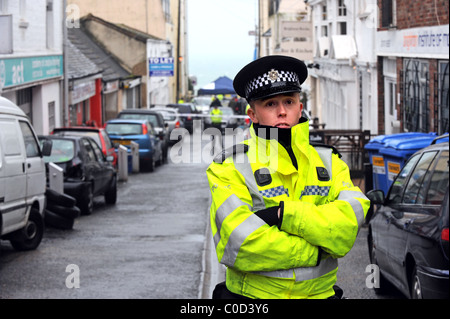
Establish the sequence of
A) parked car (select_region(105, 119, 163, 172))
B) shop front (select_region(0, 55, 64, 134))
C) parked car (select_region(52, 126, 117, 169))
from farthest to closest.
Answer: parked car (select_region(105, 119, 163, 172)) < shop front (select_region(0, 55, 64, 134)) < parked car (select_region(52, 126, 117, 169))

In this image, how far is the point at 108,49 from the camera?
51.6 meters

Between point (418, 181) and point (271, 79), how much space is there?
4.40 metres

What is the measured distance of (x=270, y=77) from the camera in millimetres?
3420

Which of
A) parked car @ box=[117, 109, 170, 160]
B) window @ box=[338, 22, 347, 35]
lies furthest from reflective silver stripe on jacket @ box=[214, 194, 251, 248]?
window @ box=[338, 22, 347, 35]

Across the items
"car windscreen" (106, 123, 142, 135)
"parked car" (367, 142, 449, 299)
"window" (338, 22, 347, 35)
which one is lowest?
"parked car" (367, 142, 449, 299)

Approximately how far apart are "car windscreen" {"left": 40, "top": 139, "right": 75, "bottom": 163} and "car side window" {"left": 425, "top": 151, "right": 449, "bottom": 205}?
10347 mm

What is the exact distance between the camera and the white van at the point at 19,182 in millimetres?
10625

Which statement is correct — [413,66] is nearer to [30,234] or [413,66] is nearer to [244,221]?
[30,234]

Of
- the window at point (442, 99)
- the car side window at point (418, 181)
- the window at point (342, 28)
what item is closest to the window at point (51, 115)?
the window at point (342, 28)

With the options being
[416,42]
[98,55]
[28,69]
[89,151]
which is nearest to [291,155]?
[89,151]

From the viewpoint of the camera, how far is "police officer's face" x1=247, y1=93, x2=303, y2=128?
3.39m

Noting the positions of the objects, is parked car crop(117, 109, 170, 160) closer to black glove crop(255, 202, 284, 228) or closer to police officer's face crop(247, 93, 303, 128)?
police officer's face crop(247, 93, 303, 128)

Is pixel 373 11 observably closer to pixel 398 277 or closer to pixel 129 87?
pixel 398 277

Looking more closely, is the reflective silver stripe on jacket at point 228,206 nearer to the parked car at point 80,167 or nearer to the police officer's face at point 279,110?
the police officer's face at point 279,110
